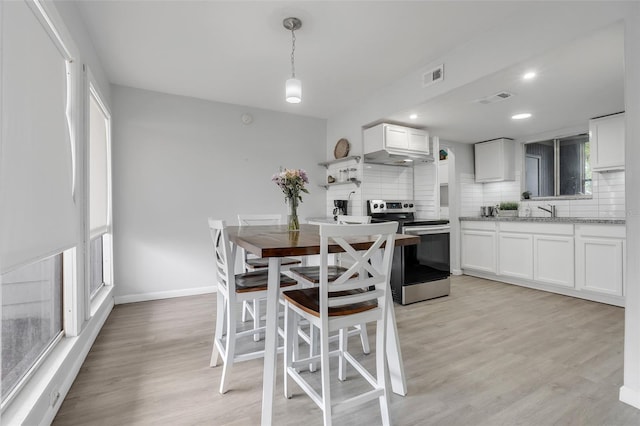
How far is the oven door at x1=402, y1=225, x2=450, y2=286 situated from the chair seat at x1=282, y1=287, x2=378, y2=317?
205 cm

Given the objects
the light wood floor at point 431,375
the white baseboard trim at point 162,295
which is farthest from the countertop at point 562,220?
the white baseboard trim at point 162,295

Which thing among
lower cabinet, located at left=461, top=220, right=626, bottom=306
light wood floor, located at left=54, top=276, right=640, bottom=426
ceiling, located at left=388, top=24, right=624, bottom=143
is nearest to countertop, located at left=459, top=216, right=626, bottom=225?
lower cabinet, located at left=461, top=220, right=626, bottom=306

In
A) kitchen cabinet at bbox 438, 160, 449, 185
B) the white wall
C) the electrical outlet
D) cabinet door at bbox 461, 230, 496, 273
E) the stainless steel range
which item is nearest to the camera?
the electrical outlet

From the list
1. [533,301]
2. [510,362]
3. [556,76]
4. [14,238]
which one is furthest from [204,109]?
[533,301]

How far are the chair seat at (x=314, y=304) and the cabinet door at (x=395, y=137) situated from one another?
8.63 ft

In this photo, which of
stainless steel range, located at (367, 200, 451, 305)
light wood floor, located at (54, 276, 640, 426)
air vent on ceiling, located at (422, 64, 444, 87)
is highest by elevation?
air vent on ceiling, located at (422, 64, 444, 87)

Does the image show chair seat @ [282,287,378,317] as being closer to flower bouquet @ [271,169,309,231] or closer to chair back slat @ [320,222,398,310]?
chair back slat @ [320,222,398,310]

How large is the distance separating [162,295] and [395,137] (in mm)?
3491

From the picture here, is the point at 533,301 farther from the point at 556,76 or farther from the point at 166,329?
the point at 166,329

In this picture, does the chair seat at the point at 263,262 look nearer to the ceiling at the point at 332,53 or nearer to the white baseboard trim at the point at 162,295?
the white baseboard trim at the point at 162,295

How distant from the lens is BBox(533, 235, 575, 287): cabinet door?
3.73 m

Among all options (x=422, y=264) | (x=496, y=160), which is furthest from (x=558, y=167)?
(x=422, y=264)

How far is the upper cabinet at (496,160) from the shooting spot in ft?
15.9

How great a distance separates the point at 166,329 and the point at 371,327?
6.19ft
